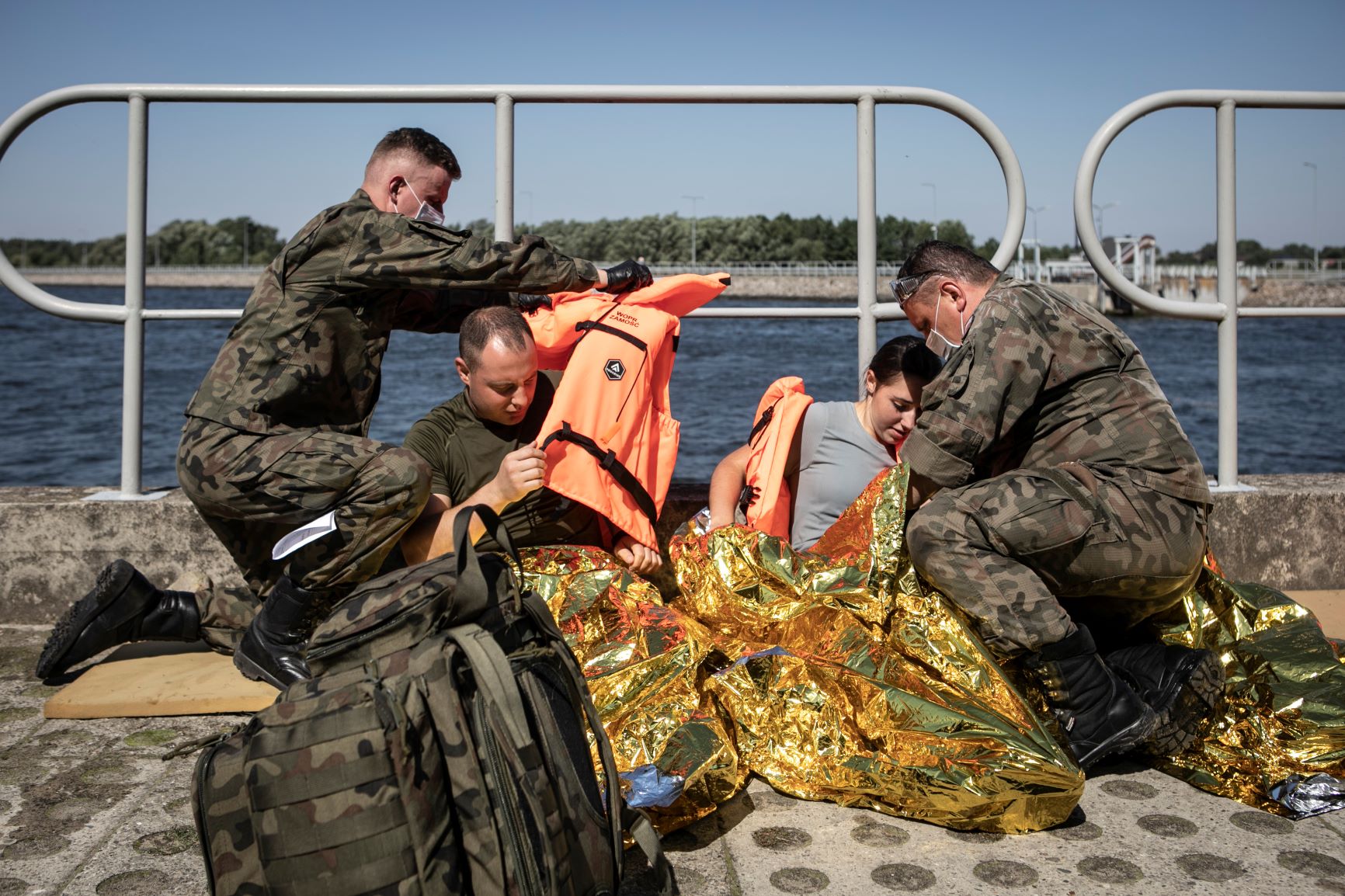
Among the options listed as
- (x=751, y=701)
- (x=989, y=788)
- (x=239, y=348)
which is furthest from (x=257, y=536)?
(x=989, y=788)

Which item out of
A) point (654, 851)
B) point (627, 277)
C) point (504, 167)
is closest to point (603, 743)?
point (654, 851)

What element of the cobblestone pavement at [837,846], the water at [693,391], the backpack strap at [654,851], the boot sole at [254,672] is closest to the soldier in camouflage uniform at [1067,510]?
the cobblestone pavement at [837,846]

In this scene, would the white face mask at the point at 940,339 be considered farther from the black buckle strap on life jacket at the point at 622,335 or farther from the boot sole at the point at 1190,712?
the boot sole at the point at 1190,712

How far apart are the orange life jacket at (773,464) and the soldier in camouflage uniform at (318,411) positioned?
0.53 metres

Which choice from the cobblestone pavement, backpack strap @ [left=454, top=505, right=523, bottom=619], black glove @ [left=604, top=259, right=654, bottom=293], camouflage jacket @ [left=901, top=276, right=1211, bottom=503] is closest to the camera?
backpack strap @ [left=454, top=505, right=523, bottom=619]

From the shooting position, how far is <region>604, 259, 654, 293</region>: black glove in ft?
10.3

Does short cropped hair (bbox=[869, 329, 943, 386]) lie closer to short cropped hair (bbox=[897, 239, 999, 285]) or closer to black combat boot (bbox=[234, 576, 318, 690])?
short cropped hair (bbox=[897, 239, 999, 285])

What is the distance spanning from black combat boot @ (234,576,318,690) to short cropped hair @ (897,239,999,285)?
180 centimetres

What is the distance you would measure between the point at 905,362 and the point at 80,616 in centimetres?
236

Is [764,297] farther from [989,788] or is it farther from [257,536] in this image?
[989,788]

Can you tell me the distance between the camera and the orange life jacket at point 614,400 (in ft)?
9.55

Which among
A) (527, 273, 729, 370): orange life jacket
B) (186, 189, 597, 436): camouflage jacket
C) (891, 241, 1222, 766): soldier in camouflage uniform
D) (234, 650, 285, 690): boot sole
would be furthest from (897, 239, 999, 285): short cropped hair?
(234, 650, 285, 690): boot sole

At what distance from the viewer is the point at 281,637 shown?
115 inches

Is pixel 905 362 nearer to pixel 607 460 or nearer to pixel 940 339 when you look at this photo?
pixel 940 339
